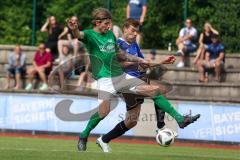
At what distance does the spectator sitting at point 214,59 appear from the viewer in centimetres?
2458

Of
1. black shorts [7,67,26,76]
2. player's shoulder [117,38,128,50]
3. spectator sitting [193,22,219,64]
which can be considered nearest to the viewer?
player's shoulder [117,38,128,50]

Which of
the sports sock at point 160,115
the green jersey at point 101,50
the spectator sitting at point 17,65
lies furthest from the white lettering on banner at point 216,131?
the green jersey at point 101,50

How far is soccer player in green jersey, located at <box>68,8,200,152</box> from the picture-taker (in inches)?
531

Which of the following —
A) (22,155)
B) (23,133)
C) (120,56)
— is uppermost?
(120,56)

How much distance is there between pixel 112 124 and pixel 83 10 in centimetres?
942

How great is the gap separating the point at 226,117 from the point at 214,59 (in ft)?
8.79

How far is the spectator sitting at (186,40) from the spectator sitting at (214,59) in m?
0.86

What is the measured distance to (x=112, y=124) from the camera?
23.3 meters

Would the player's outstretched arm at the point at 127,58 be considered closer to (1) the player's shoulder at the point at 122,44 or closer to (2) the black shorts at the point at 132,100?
(1) the player's shoulder at the point at 122,44

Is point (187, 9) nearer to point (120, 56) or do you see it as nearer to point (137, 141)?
point (137, 141)

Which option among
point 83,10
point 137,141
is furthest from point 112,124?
point 83,10

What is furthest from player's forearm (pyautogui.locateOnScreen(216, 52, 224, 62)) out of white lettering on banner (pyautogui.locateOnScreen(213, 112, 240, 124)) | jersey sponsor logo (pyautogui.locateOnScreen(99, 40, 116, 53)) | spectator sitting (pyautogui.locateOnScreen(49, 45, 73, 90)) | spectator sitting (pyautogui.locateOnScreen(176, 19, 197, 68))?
jersey sponsor logo (pyautogui.locateOnScreen(99, 40, 116, 53))

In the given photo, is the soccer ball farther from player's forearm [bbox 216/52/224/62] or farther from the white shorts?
player's forearm [bbox 216/52/224/62]

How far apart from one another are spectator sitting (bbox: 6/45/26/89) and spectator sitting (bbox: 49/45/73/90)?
4.32 ft
